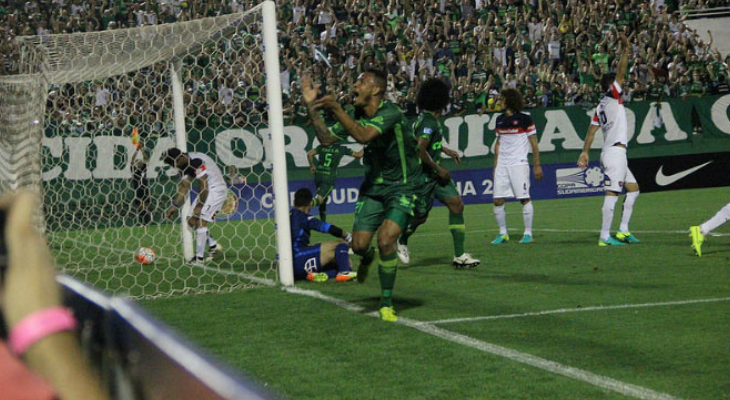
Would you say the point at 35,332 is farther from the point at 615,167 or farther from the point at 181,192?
the point at 615,167

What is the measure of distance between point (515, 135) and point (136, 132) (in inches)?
214

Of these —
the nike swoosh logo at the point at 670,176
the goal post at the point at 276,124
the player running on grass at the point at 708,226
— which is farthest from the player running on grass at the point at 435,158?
the nike swoosh logo at the point at 670,176

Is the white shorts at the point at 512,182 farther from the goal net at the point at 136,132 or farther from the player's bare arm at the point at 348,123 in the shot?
the player's bare arm at the point at 348,123

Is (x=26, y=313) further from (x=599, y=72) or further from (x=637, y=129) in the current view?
(x=599, y=72)

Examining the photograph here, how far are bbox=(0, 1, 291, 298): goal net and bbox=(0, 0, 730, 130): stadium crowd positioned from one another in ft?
28.1

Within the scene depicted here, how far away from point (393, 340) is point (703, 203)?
13871 mm

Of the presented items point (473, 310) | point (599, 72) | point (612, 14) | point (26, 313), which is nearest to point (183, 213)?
point (473, 310)

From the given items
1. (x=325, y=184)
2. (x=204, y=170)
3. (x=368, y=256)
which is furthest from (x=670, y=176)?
(x=368, y=256)

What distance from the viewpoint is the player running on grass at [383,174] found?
6902 mm

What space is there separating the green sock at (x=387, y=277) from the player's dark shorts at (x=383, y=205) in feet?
0.96

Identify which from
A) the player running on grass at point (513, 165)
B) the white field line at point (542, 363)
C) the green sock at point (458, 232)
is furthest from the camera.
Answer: the player running on grass at point (513, 165)

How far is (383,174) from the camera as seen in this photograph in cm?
735

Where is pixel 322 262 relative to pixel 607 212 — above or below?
below

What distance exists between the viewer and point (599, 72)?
25469 mm
